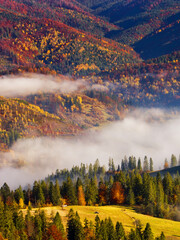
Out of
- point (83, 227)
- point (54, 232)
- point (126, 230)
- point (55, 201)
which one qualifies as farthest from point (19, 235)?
point (55, 201)

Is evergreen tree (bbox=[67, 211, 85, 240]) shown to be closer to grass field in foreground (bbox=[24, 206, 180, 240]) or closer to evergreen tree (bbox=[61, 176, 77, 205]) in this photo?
grass field in foreground (bbox=[24, 206, 180, 240])

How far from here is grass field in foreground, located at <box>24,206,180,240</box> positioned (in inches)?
5507

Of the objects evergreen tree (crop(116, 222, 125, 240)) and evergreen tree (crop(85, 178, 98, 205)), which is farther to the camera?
evergreen tree (crop(85, 178, 98, 205))

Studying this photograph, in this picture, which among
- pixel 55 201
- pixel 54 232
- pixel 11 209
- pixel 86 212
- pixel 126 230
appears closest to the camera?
pixel 54 232

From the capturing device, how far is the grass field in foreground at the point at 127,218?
139875 mm

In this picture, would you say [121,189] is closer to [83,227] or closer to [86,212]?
[86,212]

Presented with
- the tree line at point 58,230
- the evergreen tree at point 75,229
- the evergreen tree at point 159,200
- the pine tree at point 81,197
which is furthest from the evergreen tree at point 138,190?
the evergreen tree at point 75,229

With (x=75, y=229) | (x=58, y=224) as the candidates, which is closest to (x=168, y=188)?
(x=75, y=229)

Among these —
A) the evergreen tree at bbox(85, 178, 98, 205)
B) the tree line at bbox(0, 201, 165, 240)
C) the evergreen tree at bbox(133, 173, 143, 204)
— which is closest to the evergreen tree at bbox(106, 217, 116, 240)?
the tree line at bbox(0, 201, 165, 240)

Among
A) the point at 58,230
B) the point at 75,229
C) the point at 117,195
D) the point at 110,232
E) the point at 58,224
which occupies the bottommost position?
the point at 110,232

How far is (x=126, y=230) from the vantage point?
136 m

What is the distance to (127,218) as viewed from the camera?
504ft

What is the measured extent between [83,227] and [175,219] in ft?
156

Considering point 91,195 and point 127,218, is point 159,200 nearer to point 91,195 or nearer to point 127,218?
point 127,218
